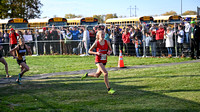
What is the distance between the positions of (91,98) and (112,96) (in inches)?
24.4

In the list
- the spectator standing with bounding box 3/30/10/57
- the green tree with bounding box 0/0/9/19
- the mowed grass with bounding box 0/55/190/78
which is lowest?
the mowed grass with bounding box 0/55/190/78

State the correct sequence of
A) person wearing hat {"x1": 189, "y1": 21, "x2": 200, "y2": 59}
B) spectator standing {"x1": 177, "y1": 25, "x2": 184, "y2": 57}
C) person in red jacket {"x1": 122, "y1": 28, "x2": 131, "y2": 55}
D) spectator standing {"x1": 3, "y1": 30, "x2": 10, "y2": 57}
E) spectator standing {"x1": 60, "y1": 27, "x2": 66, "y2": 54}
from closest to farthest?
person wearing hat {"x1": 189, "y1": 21, "x2": 200, "y2": 59}, spectator standing {"x1": 177, "y1": 25, "x2": 184, "y2": 57}, person in red jacket {"x1": 122, "y1": 28, "x2": 131, "y2": 55}, spectator standing {"x1": 60, "y1": 27, "x2": 66, "y2": 54}, spectator standing {"x1": 3, "y1": 30, "x2": 10, "y2": 57}

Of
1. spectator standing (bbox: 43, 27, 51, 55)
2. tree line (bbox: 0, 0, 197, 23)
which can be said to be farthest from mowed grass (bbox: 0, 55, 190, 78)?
tree line (bbox: 0, 0, 197, 23)

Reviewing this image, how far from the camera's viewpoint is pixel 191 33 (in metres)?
18.2

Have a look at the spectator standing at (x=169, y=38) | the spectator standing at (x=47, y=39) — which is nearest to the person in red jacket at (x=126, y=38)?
the spectator standing at (x=169, y=38)

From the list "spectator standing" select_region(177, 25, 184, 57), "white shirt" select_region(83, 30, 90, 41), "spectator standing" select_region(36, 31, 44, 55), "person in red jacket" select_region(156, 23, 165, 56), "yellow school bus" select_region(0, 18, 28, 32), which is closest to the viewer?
"spectator standing" select_region(177, 25, 184, 57)

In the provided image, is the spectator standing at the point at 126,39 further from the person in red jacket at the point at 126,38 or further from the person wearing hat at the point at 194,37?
A: the person wearing hat at the point at 194,37

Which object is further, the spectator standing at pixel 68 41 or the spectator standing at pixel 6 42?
the spectator standing at pixel 6 42

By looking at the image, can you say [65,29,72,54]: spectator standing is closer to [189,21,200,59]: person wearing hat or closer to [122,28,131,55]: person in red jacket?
[122,28,131,55]: person in red jacket

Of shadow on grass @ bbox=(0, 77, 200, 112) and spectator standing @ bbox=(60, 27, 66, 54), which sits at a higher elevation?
spectator standing @ bbox=(60, 27, 66, 54)

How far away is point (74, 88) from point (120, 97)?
89.6 inches

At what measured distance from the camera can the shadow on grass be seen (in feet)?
23.5

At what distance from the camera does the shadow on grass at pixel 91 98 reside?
717cm

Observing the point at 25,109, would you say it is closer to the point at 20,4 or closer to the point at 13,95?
the point at 13,95
